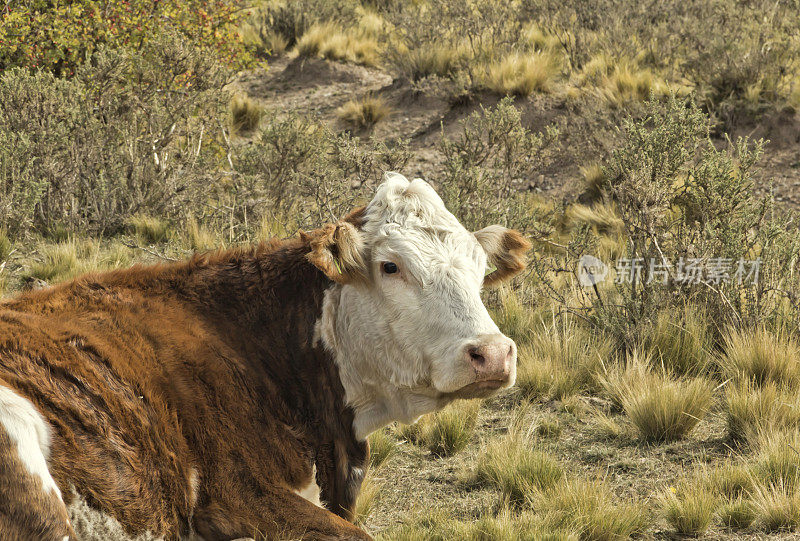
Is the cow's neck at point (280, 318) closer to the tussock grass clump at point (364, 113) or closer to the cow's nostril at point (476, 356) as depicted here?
the cow's nostril at point (476, 356)

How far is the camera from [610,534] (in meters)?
4.09

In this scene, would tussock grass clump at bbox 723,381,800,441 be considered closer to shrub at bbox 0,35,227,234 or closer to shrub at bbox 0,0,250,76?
shrub at bbox 0,35,227,234

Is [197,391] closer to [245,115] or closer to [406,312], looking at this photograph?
[406,312]

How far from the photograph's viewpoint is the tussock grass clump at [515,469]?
4.63m

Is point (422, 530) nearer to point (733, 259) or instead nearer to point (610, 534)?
point (610, 534)

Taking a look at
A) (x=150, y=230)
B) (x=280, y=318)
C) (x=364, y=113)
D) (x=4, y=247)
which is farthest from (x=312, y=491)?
(x=364, y=113)

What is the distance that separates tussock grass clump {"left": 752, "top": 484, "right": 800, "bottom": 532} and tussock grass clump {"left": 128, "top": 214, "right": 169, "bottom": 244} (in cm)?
612

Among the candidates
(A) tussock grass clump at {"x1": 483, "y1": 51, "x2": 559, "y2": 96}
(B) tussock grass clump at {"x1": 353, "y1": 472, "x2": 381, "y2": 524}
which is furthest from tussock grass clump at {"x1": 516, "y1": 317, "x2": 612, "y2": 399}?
(A) tussock grass clump at {"x1": 483, "y1": 51, "x2": 559, "y2": 96}

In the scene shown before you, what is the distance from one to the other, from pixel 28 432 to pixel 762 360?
15.2ft

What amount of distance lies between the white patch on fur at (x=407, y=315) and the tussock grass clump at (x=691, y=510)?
127 centimetres

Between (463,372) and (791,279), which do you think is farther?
(791,279)

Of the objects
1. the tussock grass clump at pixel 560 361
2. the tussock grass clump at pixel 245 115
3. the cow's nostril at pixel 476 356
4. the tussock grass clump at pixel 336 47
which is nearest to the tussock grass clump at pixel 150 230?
the tussock grass clump at pixel 560 361

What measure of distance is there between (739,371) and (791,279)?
1135 millimetres

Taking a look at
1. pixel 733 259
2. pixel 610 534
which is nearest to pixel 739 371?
pixel 733 259
